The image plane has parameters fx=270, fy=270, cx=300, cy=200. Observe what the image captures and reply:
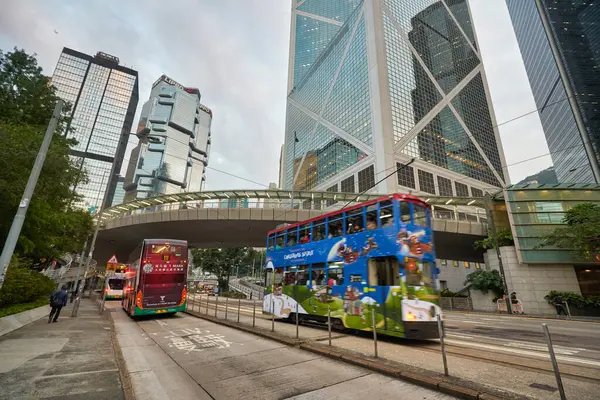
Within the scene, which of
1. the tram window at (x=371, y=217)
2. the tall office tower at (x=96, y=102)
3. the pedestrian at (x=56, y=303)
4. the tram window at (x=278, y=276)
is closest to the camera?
the tram window at (x=371, y=217)

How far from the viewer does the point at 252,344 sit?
814 centimetres

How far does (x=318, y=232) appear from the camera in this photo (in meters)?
11.8

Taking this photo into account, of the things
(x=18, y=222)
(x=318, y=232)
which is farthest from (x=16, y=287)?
(x=318, y=232)

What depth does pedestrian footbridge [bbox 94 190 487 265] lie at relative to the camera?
96.5 ft

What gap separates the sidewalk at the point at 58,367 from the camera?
433cm

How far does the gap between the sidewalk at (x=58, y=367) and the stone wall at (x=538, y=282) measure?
28397mm

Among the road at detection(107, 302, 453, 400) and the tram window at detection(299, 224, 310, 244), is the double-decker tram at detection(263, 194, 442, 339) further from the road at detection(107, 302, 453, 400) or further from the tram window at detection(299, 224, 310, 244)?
the road at detection(107, 302, 453, 400)

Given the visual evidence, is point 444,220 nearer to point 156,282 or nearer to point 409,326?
point 409,326

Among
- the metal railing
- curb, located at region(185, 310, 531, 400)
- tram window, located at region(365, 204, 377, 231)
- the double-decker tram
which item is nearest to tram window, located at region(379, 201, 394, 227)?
the double-decker tram

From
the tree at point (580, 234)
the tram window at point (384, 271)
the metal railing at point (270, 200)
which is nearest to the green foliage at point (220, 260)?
the metal railing at point (270, 200)

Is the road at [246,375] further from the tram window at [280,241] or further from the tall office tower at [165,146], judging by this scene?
the tall office tower at [165,146]

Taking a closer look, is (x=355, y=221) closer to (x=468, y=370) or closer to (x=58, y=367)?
(x=468, y=370)

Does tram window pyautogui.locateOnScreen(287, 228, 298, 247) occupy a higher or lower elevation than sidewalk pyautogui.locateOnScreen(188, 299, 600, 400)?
higher

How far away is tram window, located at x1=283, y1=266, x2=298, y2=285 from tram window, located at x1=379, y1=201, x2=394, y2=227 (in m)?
5.24
